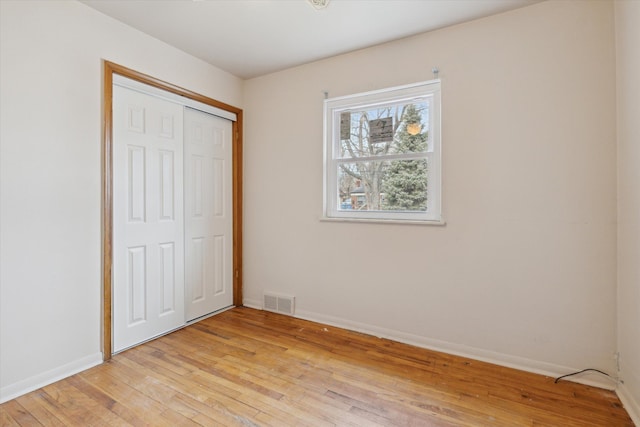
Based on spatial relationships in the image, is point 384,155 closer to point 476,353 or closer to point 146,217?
point 476,353

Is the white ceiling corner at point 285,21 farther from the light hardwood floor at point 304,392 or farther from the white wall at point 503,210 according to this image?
the light hardwood floor at point 304,392

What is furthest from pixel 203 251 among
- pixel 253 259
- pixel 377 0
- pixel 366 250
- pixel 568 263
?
pixel 568 263

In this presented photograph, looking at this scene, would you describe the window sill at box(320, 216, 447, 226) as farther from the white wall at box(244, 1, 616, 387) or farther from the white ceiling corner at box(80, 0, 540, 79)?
the white ceiling corner at box(80, 0, 540, 79)

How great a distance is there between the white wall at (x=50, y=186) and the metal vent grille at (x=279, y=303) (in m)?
1.48

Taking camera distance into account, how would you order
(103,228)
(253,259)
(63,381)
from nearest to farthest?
(63,381), (103,228), (253,259)

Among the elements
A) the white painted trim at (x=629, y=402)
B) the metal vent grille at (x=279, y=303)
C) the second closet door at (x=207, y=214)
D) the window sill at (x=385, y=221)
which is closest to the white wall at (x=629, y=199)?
the white painted trim at (x=629, y=402)

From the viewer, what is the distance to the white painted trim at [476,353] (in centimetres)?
197

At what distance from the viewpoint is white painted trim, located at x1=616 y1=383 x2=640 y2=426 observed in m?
1.63

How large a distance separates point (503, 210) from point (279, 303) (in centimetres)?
221

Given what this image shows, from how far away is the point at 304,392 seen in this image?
6.18 ft

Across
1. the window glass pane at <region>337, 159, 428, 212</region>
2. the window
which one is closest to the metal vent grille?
the window

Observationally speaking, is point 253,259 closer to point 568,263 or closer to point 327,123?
point 327,123

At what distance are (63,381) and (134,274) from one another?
79 centimetres

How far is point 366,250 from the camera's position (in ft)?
8.98
